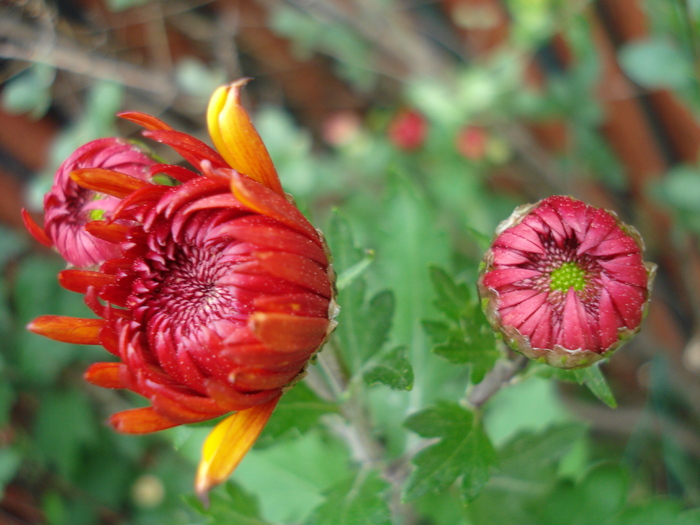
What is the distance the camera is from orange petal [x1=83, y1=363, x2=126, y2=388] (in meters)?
0.71

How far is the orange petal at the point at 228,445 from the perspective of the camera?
683 millimetres

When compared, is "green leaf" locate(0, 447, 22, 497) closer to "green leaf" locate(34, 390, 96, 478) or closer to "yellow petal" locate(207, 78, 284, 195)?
"green leaf" locate(34, 390, 96, 478)

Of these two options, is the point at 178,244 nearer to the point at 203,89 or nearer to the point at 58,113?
the point at 203,89

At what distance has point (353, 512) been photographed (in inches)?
36.8

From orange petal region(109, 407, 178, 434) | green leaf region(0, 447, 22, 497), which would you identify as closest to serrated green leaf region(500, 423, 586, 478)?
orange petal region(109, 407, 178, 434)

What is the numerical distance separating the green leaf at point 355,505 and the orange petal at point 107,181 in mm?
592

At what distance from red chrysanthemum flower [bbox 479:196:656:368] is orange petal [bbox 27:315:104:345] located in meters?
0.52

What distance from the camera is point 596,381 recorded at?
0.76m

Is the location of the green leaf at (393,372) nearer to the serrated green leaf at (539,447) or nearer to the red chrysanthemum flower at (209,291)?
the red chrysanthemum flower at (209,291)

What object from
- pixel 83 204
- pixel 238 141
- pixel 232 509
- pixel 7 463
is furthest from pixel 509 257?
pixel 7 463

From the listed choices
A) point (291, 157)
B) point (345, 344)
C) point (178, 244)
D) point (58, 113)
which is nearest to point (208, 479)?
point (178, 244)

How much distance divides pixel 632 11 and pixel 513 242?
170 centimetres

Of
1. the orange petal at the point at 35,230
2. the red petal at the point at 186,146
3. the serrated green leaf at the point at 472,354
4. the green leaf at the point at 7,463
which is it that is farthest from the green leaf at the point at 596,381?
the green leaf at the point at 7,463

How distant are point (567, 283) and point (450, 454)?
321 millimetres
